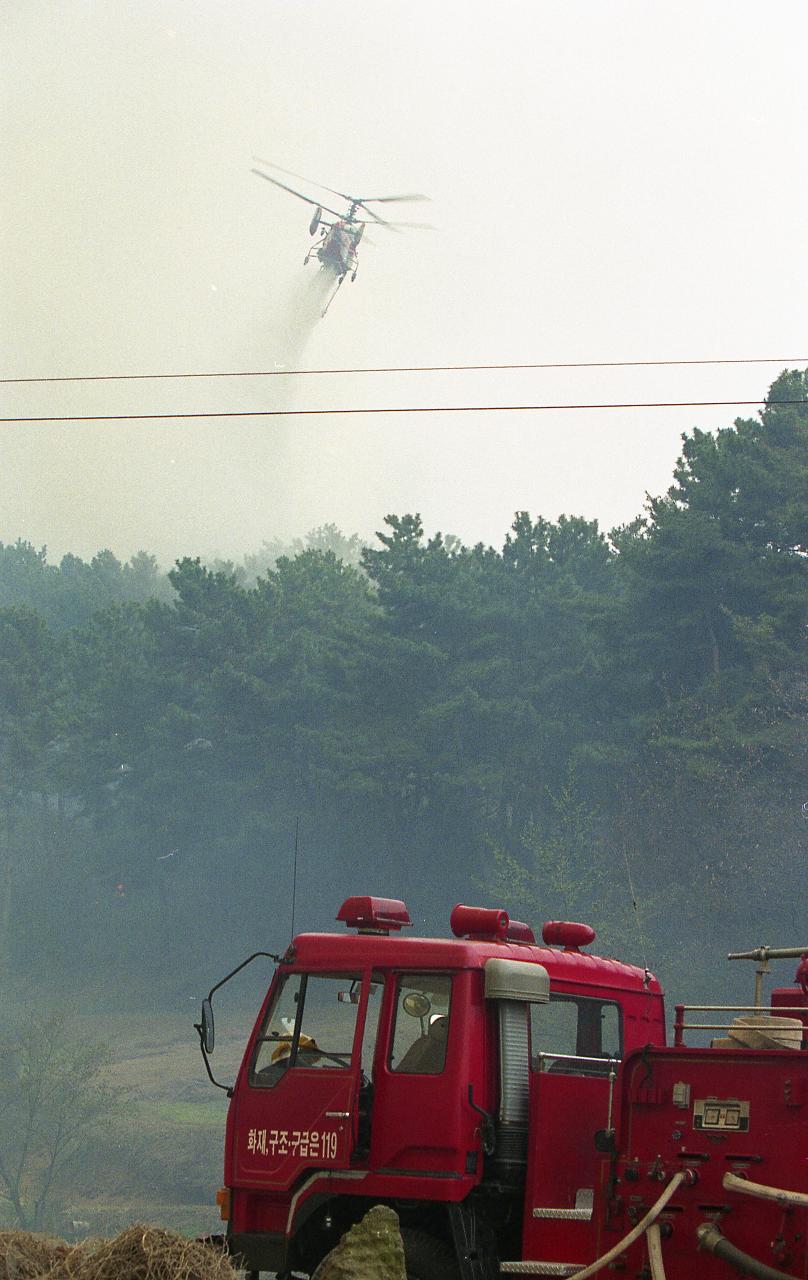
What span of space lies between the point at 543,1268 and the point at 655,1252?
120 centimetres

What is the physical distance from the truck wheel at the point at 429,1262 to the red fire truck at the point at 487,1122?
2cm

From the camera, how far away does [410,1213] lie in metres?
10.5

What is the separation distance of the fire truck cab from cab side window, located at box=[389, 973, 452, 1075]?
0.5 inches

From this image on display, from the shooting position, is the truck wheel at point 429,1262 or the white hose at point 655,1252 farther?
the truck wheel at point 429,1262

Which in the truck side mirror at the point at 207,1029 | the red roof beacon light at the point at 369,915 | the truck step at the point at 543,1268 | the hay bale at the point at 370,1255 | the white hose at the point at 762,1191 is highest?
the red roof beacon light at the point at 369,915

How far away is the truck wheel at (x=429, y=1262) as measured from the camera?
10.3 m

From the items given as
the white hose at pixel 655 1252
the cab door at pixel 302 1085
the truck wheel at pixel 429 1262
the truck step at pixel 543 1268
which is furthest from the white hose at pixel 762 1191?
the cab door at pixel 302 1085

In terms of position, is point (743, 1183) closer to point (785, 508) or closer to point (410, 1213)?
point (410, 1213)

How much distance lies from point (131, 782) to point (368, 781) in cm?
1630

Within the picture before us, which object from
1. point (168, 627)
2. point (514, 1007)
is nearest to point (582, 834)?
point (168, 627)

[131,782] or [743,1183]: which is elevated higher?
[131,782]

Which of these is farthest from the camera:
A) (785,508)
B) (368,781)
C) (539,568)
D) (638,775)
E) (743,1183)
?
(539,568)

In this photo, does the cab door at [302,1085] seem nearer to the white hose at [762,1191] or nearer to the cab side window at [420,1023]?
the cab side window at [420,1023]

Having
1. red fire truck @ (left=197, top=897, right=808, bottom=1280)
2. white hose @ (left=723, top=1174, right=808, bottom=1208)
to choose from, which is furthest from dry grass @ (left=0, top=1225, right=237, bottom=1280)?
A: white hose @ (left=723, top=1174, right=808, bottom=1208)
